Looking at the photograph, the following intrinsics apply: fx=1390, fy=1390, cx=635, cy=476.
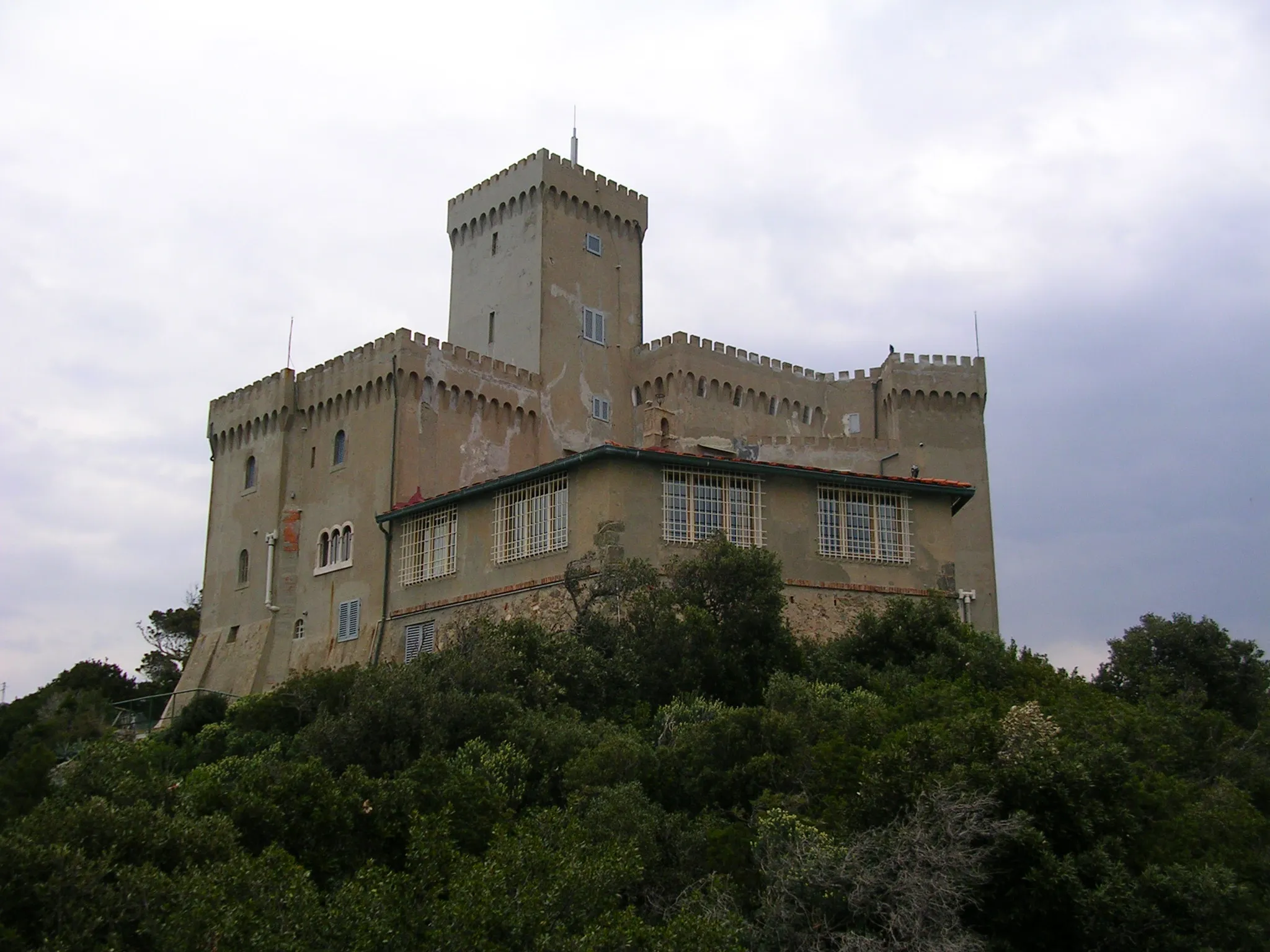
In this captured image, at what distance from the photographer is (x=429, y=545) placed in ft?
127

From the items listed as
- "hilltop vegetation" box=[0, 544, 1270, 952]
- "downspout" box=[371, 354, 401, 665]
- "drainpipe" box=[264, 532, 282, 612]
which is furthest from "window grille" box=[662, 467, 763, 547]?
"drainpipe" box=[264, 532, 282, 612]

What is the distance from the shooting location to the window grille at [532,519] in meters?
34.4

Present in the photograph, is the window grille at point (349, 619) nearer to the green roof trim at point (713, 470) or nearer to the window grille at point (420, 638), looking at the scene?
the window grille at point (420, 638)

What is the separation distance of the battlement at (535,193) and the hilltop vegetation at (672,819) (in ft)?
76.4

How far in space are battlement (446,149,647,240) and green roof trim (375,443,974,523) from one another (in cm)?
1531

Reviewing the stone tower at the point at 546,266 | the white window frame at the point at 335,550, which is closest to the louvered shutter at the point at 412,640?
the white window frame at the point at 335,550

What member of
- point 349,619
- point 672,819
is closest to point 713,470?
point 349,619

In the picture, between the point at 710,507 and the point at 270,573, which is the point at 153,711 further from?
the point at 710,507

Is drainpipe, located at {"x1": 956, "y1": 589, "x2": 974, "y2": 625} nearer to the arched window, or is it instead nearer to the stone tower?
the stone tower

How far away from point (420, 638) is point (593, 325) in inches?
617

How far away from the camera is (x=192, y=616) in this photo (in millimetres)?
63125

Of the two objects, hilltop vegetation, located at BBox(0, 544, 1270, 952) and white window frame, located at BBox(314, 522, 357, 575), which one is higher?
white window frame, located at BBox(314, 522, 357, 575)

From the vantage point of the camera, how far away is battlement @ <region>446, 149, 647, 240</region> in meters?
48.8

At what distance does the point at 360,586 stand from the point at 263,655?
4853 millimetres
